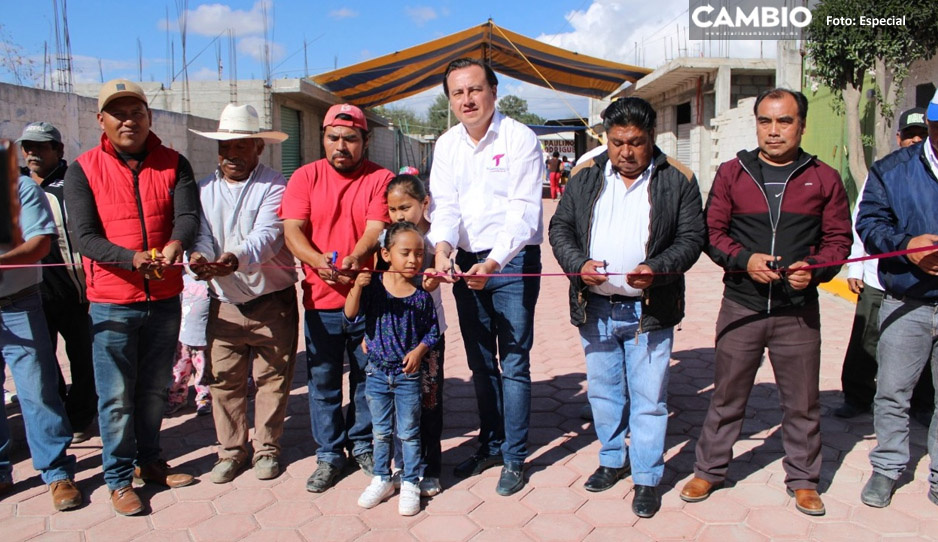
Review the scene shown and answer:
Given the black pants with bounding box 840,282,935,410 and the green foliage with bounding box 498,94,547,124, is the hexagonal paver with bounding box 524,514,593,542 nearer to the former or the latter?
the black pants with bounding box 840,282,935,410

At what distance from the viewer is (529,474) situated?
12.5ft

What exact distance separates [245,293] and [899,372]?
3.36 meters

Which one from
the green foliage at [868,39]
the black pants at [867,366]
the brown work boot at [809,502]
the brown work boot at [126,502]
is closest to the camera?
the brown work boot at [809,502]

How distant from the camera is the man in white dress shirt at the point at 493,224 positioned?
3488 mm

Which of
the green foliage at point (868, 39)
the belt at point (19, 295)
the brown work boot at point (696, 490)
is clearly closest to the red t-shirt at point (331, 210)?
the belt at point (19, 295)

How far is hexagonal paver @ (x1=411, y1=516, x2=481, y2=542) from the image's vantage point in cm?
314

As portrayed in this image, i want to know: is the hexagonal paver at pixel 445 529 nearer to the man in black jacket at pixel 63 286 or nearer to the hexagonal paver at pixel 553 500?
the hexagonal paver at pixel 553 500

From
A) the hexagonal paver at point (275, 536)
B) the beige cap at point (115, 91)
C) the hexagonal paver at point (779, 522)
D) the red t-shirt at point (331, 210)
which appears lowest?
the hexagonal paver at point (275, 536)

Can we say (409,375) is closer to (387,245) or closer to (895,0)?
(387,245)

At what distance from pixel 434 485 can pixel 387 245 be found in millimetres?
1269

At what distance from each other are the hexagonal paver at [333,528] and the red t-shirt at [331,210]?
1057mm

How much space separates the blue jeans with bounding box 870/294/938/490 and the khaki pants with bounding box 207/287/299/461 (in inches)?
123

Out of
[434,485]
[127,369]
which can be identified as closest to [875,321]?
A: [434,485]

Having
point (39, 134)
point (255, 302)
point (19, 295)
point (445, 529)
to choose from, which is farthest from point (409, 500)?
point (39, 134)
